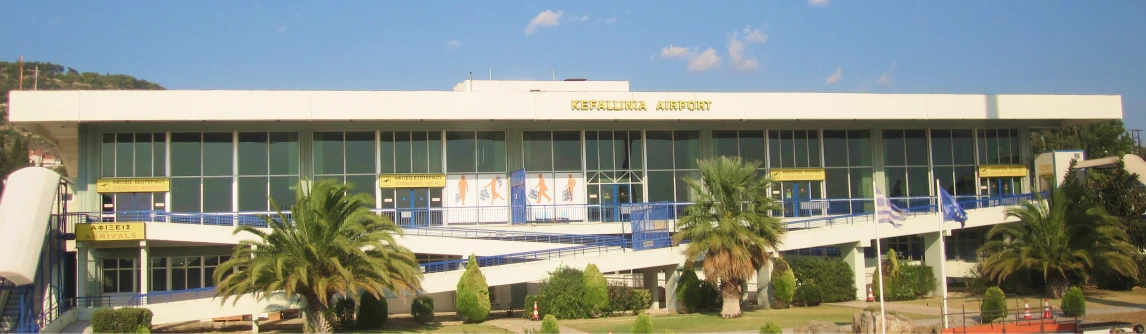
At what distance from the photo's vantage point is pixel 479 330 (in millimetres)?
31547

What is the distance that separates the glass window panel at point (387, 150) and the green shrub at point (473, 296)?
12.2 m

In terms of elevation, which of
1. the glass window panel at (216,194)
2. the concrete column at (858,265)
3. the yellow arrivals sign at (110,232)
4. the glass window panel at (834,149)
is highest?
the glass window panel at (834,149)

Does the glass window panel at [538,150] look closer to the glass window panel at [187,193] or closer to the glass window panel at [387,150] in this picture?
the glass window panel at [387,150]

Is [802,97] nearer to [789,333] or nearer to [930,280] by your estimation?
[930,280]

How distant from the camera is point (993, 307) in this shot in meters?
29.5

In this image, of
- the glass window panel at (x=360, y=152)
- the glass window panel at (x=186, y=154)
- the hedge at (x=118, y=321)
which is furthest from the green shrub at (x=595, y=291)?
the glass window panel at (x=186, y=154)

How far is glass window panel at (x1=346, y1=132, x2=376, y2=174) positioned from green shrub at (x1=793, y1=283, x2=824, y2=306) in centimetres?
2013

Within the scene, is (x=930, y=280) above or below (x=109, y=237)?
below

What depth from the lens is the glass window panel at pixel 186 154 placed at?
143ft

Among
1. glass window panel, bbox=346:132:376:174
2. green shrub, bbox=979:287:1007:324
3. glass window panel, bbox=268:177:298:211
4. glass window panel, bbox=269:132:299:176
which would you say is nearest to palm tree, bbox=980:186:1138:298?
green shrub, bbox=979:287:1007:324

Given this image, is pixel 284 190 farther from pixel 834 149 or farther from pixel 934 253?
pixel 934 253

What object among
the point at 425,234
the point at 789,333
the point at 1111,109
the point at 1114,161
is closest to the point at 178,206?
the point at 425,234

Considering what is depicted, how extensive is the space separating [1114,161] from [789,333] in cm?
2519

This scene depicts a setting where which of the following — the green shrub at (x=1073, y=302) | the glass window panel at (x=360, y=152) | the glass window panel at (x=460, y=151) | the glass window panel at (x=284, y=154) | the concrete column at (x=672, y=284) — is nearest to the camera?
the green shrub at (x=1073, y=302)
